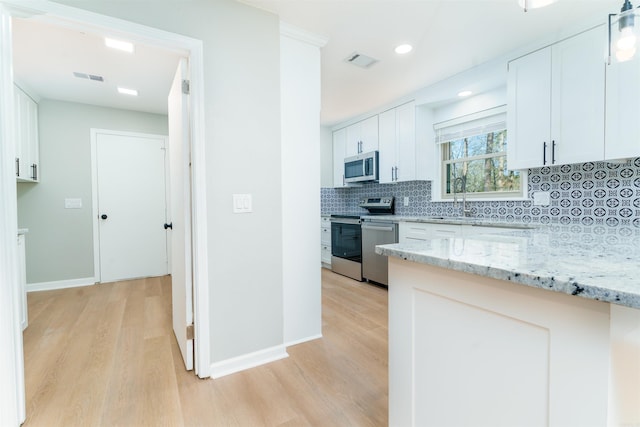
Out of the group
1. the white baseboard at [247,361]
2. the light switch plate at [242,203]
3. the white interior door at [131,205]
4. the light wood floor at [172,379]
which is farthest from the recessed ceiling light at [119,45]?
the white baseboard at [247,361]

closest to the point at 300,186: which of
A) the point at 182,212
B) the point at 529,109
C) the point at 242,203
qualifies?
the point at 242,203

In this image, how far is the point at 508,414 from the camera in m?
0.74

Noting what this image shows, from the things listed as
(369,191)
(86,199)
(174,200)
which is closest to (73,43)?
(174,200)

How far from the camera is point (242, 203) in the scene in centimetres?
190

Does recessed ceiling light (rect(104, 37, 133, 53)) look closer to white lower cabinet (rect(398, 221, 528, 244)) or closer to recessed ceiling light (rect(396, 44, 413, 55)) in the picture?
recessed ceiling light (rect(396, 44, 413, 55))

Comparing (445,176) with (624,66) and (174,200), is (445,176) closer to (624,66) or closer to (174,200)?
(624,66)

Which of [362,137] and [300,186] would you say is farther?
[362,137]

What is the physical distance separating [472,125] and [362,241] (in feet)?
6.39

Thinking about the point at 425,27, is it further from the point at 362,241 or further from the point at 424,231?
the point at 362,241

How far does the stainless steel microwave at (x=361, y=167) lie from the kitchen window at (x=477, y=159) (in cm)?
92

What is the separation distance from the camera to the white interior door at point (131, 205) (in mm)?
3934

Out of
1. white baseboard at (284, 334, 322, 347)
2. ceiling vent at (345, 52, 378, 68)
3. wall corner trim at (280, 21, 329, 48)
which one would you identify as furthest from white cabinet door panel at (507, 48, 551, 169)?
white baseboard at (284, 334, 322, 347)

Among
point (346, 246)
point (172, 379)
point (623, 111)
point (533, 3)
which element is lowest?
point (172, 379)

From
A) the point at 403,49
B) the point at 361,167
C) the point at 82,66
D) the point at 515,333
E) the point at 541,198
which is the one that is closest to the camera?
the point at 515,333
